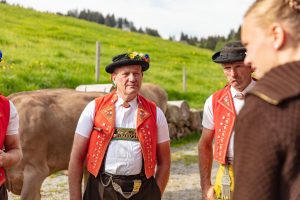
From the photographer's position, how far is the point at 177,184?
8477 mm

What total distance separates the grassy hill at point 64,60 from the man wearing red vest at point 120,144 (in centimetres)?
857

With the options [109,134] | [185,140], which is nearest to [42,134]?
[109,134]

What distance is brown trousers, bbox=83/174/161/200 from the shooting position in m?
3.23

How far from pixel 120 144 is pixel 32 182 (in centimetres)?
250

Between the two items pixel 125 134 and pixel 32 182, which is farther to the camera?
pixel 32 182

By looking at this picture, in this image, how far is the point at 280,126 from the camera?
1223mm

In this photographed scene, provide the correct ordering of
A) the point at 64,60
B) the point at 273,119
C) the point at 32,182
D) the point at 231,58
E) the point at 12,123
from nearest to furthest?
1. the point at 273,119
2. the point at 12,123
3. the point at 231,58
4. the point at 32,182
5. the point at 64,60

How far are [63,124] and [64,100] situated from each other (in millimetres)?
421

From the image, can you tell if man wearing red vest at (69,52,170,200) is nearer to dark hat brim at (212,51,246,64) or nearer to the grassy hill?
dark hat brim at (212,51,246,64)

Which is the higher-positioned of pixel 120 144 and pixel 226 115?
pixel 226 115

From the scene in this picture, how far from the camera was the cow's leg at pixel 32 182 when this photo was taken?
5344 mm

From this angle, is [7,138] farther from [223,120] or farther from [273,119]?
[273,119]

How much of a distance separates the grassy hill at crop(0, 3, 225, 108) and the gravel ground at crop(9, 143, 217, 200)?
13.4 feet

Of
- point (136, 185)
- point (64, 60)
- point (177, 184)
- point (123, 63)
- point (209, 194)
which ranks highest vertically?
point (64, 60)
